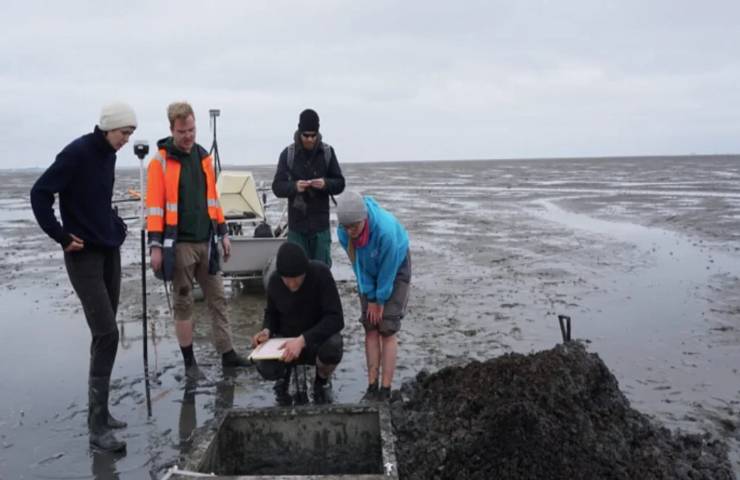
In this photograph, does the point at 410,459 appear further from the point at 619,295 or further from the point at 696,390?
the point at 619,295

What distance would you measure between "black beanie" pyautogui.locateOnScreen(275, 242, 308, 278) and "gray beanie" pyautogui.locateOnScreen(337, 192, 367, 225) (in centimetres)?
36

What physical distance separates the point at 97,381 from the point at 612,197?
2505 cm

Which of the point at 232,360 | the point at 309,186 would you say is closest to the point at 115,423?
the point at 232,360

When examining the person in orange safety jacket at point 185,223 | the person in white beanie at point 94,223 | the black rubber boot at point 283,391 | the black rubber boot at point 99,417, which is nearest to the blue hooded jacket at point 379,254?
the black rubber boot at point 283,391

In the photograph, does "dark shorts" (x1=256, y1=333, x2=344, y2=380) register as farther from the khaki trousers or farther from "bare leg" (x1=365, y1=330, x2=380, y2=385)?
the khaki trousers

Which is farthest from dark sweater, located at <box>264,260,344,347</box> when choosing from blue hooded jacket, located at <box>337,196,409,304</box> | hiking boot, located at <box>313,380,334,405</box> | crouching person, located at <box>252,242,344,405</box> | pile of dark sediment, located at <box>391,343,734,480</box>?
pile of dark sediment, located at <box>391,343,734,480</box>

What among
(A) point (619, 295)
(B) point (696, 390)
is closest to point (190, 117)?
(B) point (696, 390)

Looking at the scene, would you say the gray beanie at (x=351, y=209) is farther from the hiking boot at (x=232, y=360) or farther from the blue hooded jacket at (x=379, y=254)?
the hiking boot at (x=232, y=360)

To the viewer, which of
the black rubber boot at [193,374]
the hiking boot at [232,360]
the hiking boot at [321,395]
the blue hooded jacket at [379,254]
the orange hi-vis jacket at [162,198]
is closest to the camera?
the blue hooded jacket at [379,254]

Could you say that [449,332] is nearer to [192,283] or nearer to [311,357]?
[311,357]

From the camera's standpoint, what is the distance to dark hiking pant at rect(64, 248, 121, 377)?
4238 millimetres

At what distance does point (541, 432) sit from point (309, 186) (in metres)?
2.94

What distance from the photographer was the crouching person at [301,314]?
425 cm

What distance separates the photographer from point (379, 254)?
4.66 m
